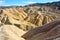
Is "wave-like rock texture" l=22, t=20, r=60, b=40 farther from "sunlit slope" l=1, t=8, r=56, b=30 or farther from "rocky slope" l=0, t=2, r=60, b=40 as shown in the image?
"sunlit slope" l=1, t=8, r=56, b=30

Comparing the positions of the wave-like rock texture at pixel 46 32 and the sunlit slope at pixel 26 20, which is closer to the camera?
the wave-like rock texture at pixel 46 32

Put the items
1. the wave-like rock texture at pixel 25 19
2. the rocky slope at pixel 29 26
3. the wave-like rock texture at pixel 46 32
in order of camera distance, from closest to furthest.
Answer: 1. the wave-like rock texture at pixel 46 32
2. the rocky slope at pixel 29 26
3. the wave-like rock texture at pixel 25 19

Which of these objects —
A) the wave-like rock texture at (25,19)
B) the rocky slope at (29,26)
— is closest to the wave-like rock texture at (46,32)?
the rocky slope at (29,26)

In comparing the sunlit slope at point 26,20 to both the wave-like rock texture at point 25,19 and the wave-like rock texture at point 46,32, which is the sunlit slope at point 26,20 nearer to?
the wave-like rock texture at point 25,19

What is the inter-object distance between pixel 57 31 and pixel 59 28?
0.20 metres

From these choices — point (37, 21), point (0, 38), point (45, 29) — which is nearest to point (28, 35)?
point (45, 29)

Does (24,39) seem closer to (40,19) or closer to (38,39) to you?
(38,39)

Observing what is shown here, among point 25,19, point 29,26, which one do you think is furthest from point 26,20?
point 29,26

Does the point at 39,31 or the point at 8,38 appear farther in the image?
the point at 39,31

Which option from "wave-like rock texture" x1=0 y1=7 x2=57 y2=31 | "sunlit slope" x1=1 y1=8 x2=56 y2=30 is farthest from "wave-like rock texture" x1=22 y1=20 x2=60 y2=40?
"sunlit slope" x1=1 y1=8 x2=56 y2=30

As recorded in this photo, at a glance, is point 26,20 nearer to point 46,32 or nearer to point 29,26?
point 29,26

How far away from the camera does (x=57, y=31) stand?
894cm

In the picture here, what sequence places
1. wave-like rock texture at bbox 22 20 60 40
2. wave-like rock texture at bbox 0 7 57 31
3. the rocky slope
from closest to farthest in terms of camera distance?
wave-like rock texture at bbox 22 20 60 40
the rocky slope
wave-like rock texture at bbox 0 7 57 31

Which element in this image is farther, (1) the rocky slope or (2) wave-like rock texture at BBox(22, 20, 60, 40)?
(1) the rocky slope
